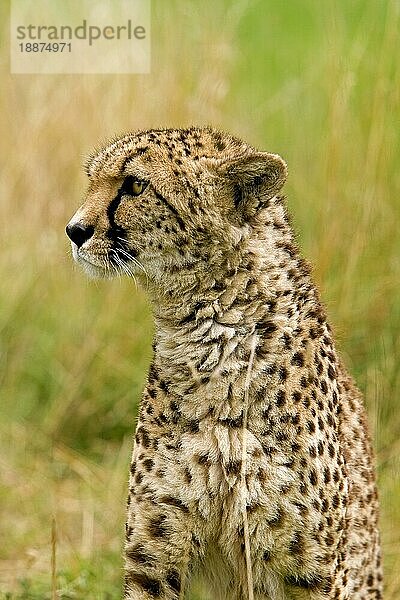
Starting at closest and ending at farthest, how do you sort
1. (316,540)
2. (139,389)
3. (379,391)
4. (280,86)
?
(316,540)
(379,391)
(139,389)
(280,86)

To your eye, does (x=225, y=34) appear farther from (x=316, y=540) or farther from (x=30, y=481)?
(x=316, y=540)

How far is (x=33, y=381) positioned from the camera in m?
5.71

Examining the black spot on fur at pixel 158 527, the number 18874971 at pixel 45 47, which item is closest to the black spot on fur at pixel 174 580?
the black spot on fur at pixel 158 527

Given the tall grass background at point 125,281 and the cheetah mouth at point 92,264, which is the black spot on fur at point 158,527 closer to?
the cheetah mouth at point 92,264

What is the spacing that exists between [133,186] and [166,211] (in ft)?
0.34

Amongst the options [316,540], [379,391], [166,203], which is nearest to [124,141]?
[166,203]

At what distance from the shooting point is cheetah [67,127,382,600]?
3.38m

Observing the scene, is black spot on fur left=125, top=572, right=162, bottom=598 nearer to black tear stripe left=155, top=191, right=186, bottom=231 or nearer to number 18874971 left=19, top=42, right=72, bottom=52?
black tear stripe left=155, top=191, right=186, bottom=231

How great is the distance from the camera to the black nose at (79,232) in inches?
131

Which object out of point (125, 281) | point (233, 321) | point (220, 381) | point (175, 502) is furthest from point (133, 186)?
point (125, 281)

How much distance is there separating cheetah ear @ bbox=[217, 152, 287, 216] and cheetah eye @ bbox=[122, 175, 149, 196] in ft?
0.64

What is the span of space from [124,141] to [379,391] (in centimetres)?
192

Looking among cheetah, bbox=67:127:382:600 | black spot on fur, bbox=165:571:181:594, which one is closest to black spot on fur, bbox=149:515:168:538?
cheetah, bbox=67:127:382:600

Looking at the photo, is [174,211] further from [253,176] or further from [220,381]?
[220,381]
